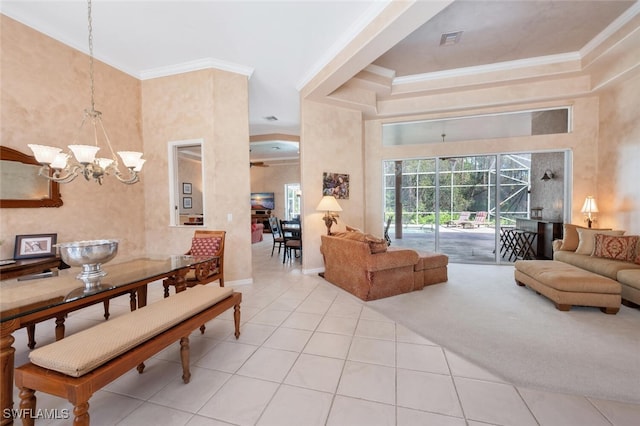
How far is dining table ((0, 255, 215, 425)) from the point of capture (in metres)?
1.51

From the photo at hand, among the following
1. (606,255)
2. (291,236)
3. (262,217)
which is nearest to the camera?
(606,255)

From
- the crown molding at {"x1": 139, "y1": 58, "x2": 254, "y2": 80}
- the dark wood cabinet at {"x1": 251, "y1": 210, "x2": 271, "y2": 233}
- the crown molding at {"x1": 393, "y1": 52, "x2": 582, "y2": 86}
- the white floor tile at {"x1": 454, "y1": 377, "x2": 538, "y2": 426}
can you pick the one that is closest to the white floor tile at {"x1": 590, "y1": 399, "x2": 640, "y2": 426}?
the white floor tile at {"x1": 454, "y1": 377, "x2": 538, "y2": 426}

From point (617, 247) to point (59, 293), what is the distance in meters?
6.42

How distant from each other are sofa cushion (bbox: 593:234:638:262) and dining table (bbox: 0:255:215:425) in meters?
5.54

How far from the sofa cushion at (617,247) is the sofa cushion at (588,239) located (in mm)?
167

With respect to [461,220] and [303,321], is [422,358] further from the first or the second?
[461,220]

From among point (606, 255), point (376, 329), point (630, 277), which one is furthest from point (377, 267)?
point (606, 255)

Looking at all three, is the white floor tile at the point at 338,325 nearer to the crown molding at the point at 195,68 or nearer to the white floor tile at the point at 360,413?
the white floor tile at the point at 360,413

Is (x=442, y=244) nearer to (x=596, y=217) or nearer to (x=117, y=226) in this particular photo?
(x=596, y=217)

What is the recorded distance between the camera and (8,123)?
3.07m

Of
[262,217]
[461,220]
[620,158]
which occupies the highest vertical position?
[620,158]

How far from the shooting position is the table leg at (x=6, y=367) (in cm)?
148

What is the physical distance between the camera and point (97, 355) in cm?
138

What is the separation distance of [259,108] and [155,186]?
9.87 feet
